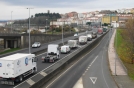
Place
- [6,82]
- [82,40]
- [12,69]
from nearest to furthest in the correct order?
[12,69] < [6,82] < [82,40]

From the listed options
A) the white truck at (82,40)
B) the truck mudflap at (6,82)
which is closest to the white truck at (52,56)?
the truck mudflap at (6,82)

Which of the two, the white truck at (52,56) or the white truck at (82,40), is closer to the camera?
the white truck at (52,56)

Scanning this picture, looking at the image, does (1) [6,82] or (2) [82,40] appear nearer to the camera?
(1) [6,82]

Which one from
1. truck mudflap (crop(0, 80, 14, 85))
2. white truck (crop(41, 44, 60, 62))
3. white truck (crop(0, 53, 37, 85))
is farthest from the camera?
white truck (crop(41, 44, 60, 62))

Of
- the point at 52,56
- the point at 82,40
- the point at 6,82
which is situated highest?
the point at 82,40

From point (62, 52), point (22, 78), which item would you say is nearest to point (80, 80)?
point (22, 78)

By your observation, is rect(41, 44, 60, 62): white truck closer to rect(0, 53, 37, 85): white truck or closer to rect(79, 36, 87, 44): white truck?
rect(0, 53, 37, 85): white truck

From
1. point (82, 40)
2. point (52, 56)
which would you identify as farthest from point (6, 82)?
point (82, 40)

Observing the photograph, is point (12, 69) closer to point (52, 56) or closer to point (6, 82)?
point (6, 82)

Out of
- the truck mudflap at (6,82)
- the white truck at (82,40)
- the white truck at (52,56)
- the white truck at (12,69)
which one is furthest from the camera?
the white truck at (82,40)

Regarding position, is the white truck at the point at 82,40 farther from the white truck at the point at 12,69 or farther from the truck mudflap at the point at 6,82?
the truck mudflap at the point at 6,82

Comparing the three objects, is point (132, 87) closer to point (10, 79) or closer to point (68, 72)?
point (68, 72)

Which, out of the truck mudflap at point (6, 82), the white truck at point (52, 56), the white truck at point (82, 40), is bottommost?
the truck mudflap at point (6, 82)

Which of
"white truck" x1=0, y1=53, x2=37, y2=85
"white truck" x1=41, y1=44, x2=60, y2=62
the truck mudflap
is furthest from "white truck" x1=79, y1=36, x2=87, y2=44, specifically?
the truck mudflap
